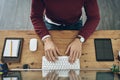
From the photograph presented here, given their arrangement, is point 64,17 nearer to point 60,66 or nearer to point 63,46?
point 63,46

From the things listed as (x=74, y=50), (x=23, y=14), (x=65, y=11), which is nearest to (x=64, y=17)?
(x=65, y=11)

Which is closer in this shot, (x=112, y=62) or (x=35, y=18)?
(x=112, y=62)

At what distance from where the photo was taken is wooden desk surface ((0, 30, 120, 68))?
1.53 m

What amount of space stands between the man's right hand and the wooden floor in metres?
1.20

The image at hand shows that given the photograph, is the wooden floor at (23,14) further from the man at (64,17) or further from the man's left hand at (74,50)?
the man's left hand at (74,50)

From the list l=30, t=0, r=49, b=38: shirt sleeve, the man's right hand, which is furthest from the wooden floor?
the man's right hand

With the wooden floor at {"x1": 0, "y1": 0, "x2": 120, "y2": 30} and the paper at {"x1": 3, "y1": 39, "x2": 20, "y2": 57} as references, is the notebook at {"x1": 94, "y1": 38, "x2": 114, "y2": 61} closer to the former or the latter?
the paper at {"x1": 3, "y1": 39, "x2": 20, "y2": 57}

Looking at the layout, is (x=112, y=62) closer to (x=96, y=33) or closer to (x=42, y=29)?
(x=96, y=33)

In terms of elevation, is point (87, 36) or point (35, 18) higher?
point (35, 18)

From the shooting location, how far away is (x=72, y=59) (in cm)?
151

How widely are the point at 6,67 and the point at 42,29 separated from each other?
0.35m

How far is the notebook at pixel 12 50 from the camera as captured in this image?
1538 millimetres

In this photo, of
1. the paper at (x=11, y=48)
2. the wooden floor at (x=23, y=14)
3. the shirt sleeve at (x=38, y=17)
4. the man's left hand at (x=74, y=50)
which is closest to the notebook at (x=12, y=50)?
the paper at (x=11, y=48)

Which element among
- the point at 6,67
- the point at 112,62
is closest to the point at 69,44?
the point at 112,62
